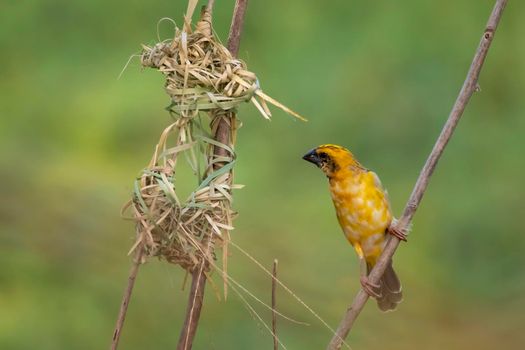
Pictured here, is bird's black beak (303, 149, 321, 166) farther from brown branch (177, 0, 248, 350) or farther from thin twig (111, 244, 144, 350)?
thin twig (111, 244, 144, 350)

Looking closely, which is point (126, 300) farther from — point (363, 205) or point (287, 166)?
point (287, 166)

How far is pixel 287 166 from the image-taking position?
10.9 ft

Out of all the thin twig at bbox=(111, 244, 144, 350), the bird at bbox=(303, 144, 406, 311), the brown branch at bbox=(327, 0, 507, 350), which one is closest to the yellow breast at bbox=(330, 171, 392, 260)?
the bird at bbox=(303, 144, 406, 311)

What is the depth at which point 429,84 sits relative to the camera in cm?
344

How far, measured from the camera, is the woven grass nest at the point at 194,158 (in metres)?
1.25

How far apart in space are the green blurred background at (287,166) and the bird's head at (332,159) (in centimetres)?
86

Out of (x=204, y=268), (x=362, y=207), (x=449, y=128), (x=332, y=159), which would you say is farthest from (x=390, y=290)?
(x=204, y=268)

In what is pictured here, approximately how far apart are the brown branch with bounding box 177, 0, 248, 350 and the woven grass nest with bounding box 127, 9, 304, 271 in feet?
0.03

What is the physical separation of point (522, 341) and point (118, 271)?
1377 millimetres

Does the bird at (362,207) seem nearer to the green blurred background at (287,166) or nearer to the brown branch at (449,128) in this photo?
the brown branch at (449,128)

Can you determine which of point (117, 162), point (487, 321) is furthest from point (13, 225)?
point (487, 321)

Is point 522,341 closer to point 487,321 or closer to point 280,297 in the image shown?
point 487,321

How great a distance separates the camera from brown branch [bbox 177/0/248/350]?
1232 mm

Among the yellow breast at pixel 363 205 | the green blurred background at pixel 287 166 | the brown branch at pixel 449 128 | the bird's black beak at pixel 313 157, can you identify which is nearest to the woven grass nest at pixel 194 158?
the brown branch at pixel 449 128
